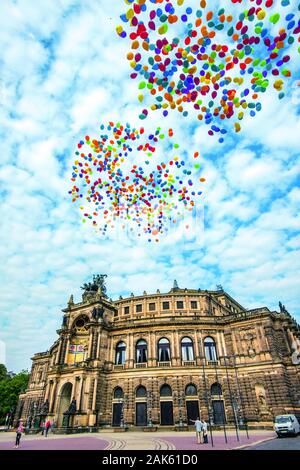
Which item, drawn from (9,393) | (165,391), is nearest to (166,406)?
(165,391)

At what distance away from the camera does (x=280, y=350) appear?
3612cm

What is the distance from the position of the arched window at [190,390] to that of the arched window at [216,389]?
2086 millimetres

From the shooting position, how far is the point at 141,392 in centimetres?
3678

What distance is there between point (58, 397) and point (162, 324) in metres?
17.5

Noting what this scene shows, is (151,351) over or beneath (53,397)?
over

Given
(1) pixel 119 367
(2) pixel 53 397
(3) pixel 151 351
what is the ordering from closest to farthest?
(3) pixel 151 351, (2) pixel 53 397, (1) pixel 119 367

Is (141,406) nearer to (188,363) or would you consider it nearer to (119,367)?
(119,367)

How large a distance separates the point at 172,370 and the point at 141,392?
5034 millimetres

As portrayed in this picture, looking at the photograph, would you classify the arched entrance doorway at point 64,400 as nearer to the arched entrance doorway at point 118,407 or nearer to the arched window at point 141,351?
the arched entrance doorway at point 118,407

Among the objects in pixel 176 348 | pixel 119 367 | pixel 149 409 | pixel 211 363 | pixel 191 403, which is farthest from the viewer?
pixel 119 367

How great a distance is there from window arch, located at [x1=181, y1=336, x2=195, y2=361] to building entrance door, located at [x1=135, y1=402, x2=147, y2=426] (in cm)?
769

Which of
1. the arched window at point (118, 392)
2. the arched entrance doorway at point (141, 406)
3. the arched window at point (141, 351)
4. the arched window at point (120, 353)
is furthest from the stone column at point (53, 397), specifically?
the arched window at point (141, 351)
